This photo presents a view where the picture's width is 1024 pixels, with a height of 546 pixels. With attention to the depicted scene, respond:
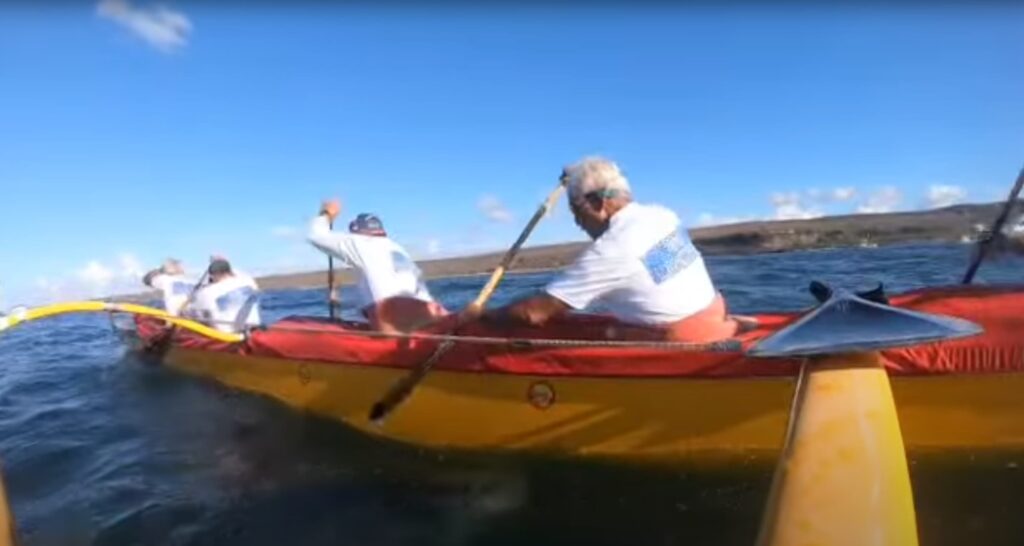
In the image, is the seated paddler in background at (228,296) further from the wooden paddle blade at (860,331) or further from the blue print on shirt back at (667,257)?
the wooden paddle blade at (860,331)

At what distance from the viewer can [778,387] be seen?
472 centimetres

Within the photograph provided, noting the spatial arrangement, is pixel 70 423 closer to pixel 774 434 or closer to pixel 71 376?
pixel 71 376

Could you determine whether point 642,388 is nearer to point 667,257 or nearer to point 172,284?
point 667,257

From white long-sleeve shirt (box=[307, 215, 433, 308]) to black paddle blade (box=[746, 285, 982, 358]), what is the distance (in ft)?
15.9

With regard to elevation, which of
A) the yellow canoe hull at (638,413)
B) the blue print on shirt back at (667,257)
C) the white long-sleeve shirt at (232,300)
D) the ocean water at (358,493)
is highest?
the blue print on shirt back at (667,257)

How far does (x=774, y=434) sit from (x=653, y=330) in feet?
3.56

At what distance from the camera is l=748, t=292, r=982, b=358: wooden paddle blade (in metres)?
2.52

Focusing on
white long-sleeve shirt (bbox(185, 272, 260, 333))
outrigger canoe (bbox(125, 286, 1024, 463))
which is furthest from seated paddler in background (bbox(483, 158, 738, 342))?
white long-sleeve shirt (bbox(185, 272, 260, 333))

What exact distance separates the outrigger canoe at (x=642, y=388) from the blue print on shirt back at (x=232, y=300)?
13.1 feet

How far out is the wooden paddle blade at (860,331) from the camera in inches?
99.3

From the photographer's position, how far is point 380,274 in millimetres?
7000

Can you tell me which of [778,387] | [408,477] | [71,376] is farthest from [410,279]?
[71,376]

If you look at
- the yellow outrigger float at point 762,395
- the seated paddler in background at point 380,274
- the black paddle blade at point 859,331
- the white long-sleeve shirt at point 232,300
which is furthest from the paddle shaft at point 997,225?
the white long-sleeve shirt at point 232,300

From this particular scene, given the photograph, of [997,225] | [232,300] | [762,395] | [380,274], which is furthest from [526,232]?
[232,300]
